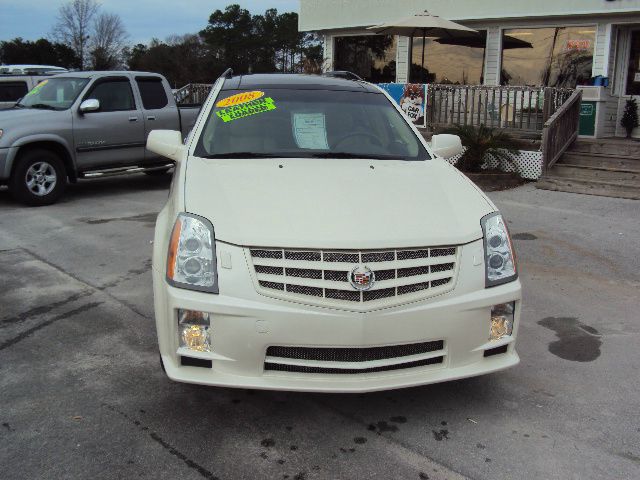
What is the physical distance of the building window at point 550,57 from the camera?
45.5 ft

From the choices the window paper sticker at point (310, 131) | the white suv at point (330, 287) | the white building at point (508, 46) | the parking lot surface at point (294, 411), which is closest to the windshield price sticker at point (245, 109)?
the window paper sticker at point (310, 131)

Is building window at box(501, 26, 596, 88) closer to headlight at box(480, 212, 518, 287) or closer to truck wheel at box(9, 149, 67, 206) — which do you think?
truck wheel at box(9, 149, 67, 206)

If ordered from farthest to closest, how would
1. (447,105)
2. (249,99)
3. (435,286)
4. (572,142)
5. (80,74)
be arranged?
(447,105)
(572,142)
(80,74)
(249,99)
(435,286)

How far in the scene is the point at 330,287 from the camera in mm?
3053

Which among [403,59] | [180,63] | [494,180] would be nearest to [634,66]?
[494,180]

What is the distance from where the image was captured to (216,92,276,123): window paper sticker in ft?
14.9

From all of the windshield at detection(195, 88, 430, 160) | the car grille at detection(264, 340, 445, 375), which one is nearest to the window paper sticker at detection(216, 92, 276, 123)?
the windshield at detection(195, 88, 430, 160)

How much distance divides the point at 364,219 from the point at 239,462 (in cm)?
134

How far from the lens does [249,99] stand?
4.69 metres

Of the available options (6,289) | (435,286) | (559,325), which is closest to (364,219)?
(435,286)

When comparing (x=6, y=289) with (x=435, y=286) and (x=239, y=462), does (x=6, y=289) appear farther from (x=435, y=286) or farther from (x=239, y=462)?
(x=435, y=286)

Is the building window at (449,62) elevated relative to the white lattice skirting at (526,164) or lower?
elevated

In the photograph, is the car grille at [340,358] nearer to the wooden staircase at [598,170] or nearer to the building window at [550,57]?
the wooden staircase at [598,170]

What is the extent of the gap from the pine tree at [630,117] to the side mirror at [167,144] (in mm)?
11393
